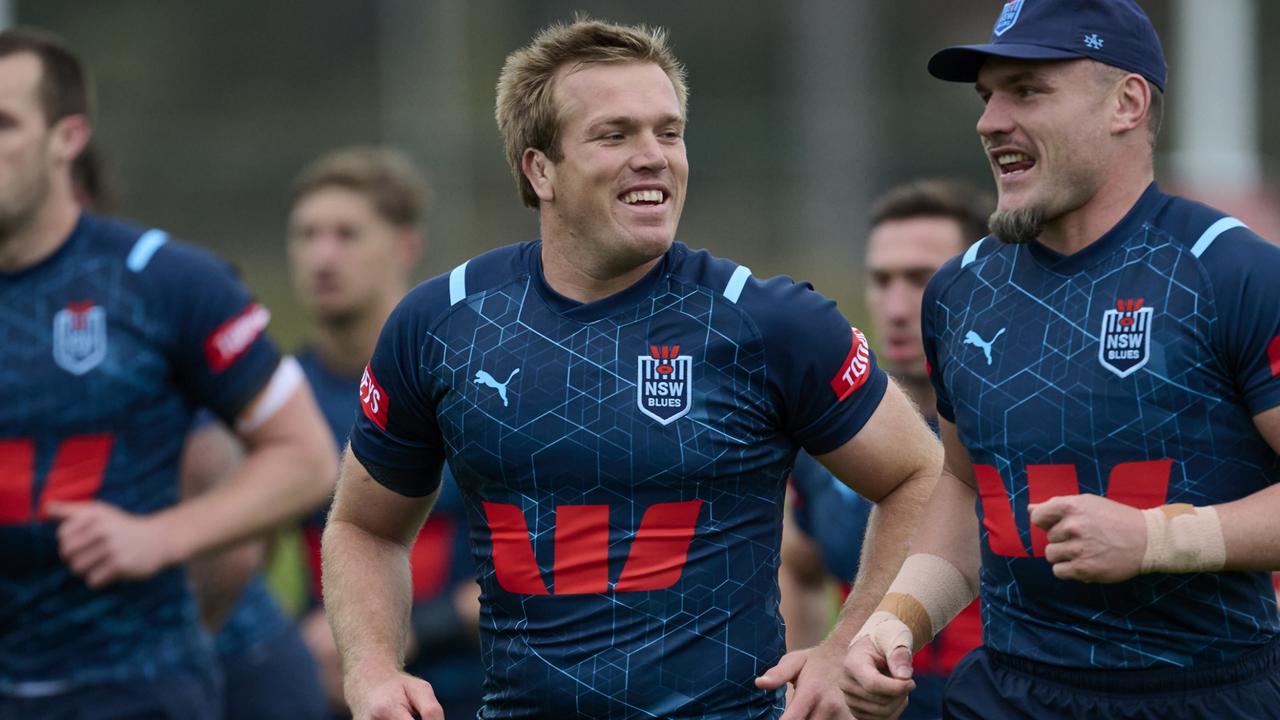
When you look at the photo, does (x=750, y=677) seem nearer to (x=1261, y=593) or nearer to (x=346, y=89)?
(x=1261, y=593)

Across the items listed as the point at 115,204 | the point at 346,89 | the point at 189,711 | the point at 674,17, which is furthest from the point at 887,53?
the point at 189,711

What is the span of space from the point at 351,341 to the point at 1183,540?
4596mm

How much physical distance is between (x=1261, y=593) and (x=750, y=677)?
3.57ft

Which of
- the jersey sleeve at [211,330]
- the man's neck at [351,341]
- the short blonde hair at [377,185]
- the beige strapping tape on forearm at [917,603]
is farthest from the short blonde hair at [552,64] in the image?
the short blonde hair at [377,185]

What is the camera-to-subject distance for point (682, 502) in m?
4.04

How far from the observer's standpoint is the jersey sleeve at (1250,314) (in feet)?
12.1

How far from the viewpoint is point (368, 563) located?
444cm

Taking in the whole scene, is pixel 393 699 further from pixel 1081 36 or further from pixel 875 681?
pixel 1081 36

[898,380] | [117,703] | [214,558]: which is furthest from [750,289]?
[214,558]

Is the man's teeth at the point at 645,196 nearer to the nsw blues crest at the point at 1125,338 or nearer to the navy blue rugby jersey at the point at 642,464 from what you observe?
the navy blue rugby jersey at the point at 642,464

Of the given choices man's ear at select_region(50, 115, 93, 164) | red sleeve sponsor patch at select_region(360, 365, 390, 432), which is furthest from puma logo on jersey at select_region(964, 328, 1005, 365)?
man's ear at select_region(50, 115, 93, 164)

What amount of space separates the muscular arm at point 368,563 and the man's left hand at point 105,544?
42.9 inches

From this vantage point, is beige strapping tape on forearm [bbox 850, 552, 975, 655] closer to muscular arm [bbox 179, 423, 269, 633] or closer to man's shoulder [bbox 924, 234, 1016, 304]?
man's shoulder [bbox 924, 234, 1016, 304]

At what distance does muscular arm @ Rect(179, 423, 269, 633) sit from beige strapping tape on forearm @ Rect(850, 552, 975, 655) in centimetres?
309
